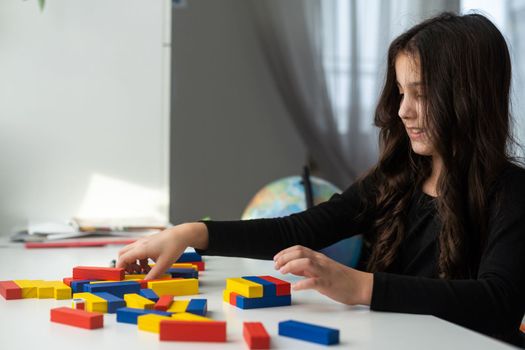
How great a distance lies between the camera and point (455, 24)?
140cm

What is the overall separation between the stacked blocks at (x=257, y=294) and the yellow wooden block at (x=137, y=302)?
0.43 feet

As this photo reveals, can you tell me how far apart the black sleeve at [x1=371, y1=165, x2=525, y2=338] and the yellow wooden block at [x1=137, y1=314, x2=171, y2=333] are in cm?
33

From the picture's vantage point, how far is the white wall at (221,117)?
354 centimetres

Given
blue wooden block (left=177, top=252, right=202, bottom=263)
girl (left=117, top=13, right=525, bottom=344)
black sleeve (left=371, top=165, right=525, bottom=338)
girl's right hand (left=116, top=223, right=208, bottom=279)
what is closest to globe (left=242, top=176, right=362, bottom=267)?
girl (left=117, top=13, right=525, bottom=344)

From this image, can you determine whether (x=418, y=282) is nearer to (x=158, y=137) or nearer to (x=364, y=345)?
(x=364, y=345)

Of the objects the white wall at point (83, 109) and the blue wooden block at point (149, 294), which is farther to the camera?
the white wall at point (83, 109)

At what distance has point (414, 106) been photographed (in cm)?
140

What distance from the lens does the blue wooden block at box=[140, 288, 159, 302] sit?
40.1 inches

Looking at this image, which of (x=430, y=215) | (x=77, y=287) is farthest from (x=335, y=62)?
(x=77, y=287)

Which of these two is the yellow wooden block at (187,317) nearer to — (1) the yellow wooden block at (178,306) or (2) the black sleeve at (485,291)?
(1) the yellow wooden block at (178,306)

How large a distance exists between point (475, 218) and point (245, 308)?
53 cm

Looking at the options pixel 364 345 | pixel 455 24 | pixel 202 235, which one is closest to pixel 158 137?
pixel 202 235

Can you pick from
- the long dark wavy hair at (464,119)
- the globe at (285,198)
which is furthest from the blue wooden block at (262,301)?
the globe at (285,198)

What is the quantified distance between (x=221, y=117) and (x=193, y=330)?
2.82 meters
